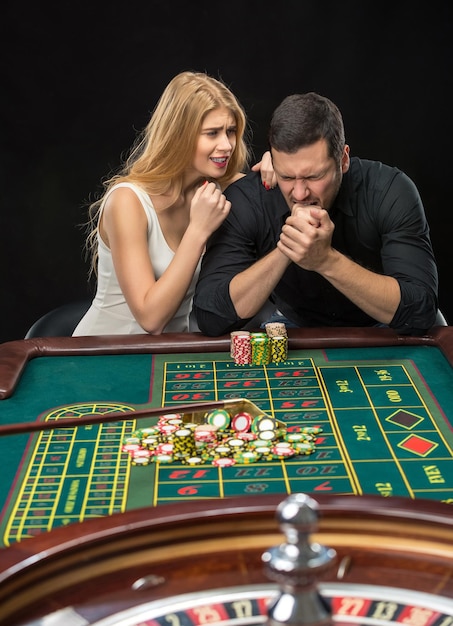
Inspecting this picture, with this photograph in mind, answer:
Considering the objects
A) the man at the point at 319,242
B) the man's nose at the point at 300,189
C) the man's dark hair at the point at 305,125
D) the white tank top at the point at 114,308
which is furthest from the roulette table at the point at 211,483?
the white tank top at the point at 114,308

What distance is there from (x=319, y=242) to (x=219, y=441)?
0.90 meters

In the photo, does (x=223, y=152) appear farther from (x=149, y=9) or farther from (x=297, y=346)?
(x=149, y=9)

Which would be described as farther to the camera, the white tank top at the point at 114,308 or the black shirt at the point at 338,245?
the white tank top at the point at 114,308

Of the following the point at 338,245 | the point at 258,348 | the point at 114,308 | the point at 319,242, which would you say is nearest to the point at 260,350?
the point at 258,348

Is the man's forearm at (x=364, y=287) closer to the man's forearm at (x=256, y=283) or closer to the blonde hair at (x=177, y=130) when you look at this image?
the man's forearm at (x=256, y=283)

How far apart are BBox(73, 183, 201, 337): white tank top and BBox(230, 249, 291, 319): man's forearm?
1.87 ft

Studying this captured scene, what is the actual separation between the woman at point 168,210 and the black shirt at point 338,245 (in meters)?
0.10

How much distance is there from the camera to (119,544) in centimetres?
140

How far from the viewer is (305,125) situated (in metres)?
2.82

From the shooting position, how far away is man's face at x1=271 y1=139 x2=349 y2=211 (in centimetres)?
284

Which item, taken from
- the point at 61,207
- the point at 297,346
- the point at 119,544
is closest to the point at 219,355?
the point at 297,346

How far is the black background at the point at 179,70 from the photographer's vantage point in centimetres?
478

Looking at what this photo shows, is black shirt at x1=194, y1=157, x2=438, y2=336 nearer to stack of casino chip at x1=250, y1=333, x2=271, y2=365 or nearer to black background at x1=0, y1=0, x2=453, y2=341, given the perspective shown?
stack of casino chip at x1=250, y1=333, x2=271, y2=365

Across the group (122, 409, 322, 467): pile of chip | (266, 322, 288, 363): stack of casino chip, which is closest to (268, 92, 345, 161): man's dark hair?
Answer: (266, 322, 288, 363): stack of casino chip
